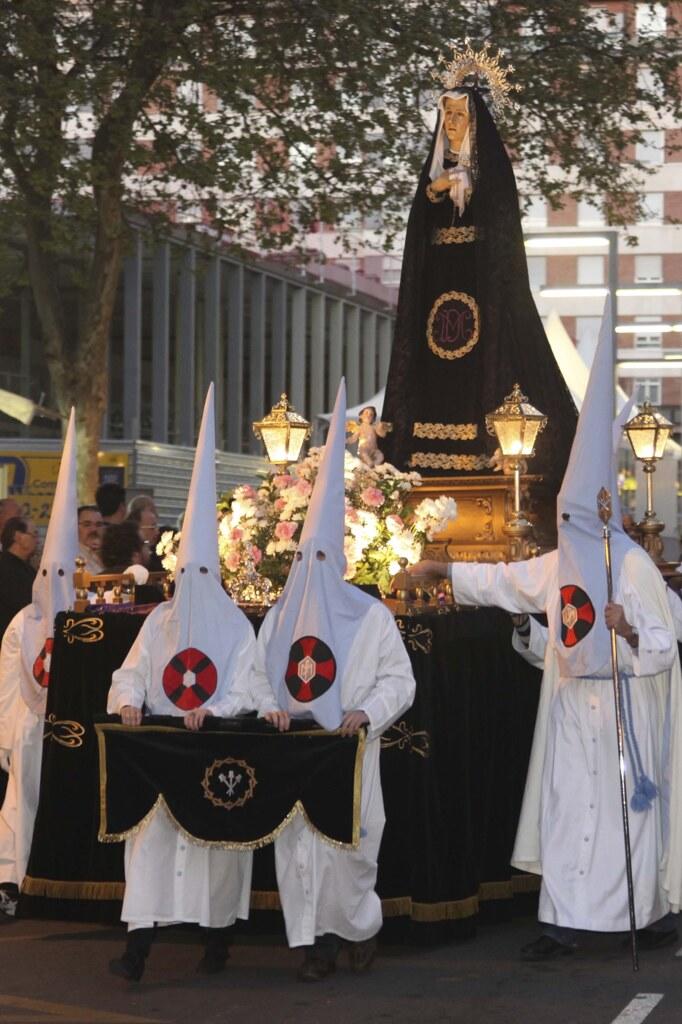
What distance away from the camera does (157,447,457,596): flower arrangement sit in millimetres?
10336

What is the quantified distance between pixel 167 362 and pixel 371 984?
3289cm

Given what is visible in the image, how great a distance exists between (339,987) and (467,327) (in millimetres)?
4928

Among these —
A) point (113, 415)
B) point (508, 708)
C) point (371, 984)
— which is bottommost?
point (371, 984)

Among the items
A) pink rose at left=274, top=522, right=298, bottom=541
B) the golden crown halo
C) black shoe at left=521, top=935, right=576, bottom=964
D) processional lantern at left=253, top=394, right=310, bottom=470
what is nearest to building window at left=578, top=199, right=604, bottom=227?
the golden crown halo

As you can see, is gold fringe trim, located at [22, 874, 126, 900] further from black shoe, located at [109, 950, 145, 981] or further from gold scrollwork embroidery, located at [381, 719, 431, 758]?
gold scrollwork embroidery, located at [381, 719, 431, 758]

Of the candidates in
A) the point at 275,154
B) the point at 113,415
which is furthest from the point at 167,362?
the point at 275,154

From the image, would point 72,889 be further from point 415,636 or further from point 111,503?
point 111,503

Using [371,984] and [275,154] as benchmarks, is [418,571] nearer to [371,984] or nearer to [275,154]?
[371,984]

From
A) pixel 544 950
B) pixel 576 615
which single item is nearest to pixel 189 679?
pixel 576 615

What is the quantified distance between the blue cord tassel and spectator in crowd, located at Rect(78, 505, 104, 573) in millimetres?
3321

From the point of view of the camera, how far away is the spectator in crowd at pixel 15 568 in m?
11.8

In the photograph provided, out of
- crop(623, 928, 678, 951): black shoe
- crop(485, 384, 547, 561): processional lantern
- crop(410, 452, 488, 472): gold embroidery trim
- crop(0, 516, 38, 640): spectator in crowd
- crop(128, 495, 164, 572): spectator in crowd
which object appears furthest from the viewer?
crop(128, 495, 164, 572): spectator in crowd

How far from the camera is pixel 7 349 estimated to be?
128 ft

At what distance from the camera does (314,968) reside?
28.0ft
